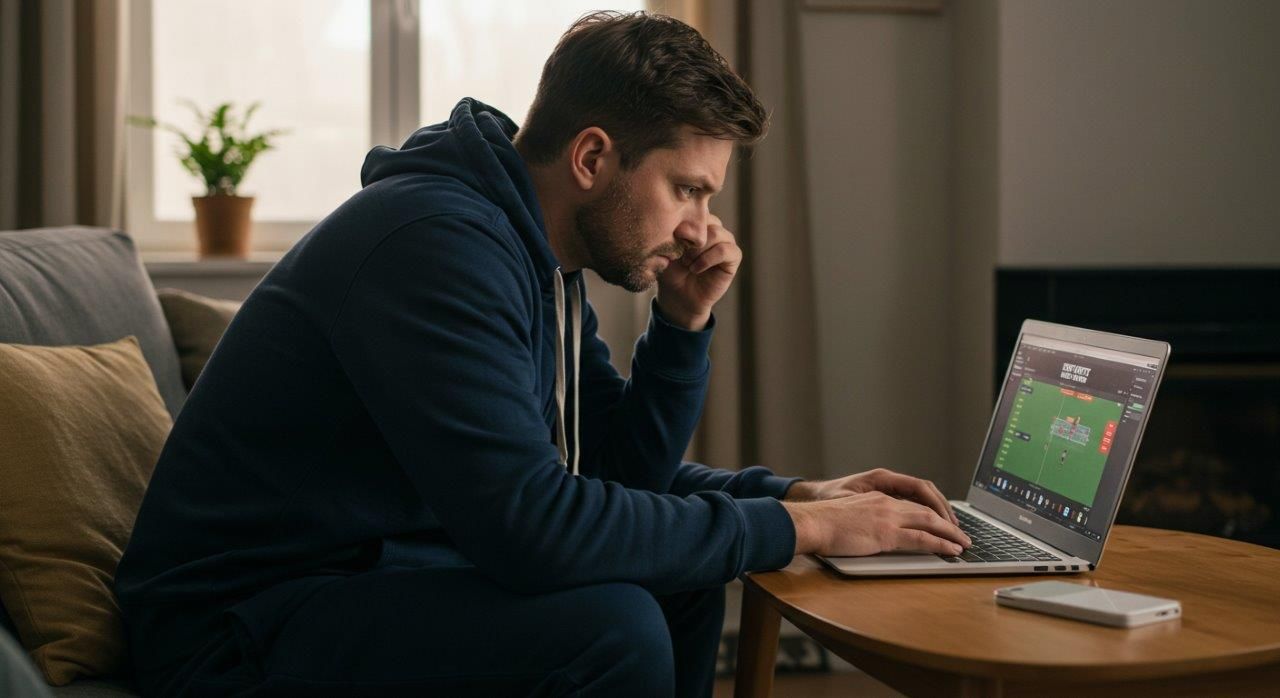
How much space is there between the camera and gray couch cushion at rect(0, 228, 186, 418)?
163 cm

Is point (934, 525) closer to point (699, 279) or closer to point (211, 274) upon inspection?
point (699, 279)

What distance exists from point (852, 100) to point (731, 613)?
150 cm

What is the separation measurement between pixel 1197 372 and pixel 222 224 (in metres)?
2.46

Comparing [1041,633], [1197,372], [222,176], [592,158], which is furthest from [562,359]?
[1197,372]

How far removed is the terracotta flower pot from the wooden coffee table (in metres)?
2.25

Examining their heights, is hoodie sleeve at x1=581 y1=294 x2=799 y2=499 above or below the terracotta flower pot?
below

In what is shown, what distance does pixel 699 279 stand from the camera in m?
1.63

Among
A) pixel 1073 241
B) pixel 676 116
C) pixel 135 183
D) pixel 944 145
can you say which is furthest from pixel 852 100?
pixel 676 116

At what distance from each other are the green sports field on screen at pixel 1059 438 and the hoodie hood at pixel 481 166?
1.96 ft

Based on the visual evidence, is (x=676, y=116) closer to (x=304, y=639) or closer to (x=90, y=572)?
(x=304, y=639)

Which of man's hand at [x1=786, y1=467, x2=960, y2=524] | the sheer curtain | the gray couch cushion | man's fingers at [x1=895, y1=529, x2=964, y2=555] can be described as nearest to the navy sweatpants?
man's fingers at [x1=895, y1=529, x2=964, y2=555]

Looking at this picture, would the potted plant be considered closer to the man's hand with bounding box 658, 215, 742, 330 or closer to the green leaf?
the green leaf

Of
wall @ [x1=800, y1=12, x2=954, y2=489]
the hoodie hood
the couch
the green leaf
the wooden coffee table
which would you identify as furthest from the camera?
wall @ [x1=800, y1=12, x2=954, y2=489]

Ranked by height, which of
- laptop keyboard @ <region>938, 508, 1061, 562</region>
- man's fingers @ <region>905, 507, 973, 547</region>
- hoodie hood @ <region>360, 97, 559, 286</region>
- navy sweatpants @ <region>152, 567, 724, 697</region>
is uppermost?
hoodie hood @ <region>360, 97, 559, 286</region>
